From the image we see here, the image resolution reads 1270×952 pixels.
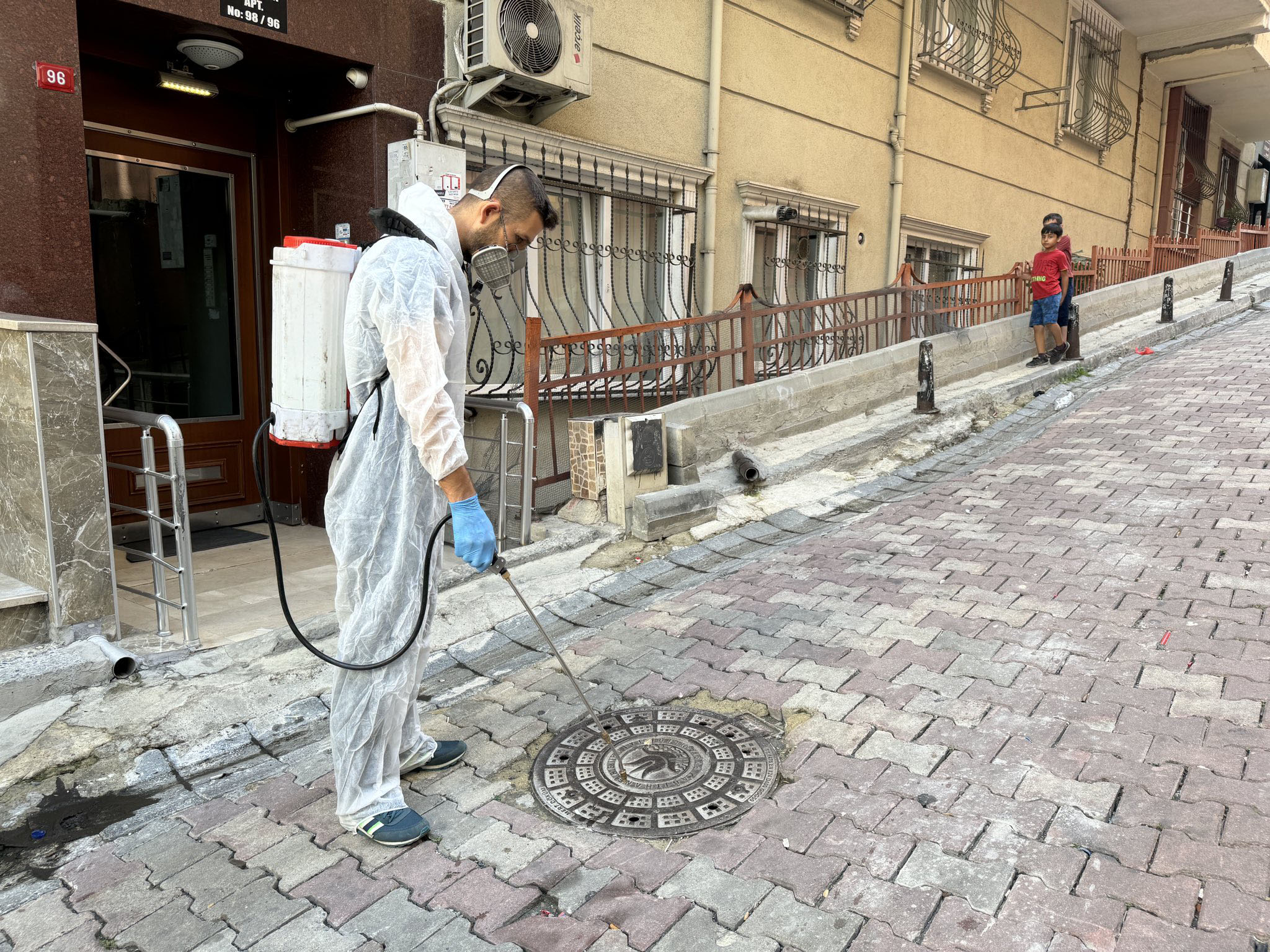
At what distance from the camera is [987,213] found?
40.7 feet

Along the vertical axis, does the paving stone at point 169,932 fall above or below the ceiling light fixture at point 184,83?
below

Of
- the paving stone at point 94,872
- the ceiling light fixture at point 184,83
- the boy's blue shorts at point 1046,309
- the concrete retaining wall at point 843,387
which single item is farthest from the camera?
the boy's blue shorts at point 1046,309

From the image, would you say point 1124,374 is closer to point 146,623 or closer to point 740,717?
point 740,717

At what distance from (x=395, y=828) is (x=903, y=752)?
173 centimetres

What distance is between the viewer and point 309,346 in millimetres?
2781

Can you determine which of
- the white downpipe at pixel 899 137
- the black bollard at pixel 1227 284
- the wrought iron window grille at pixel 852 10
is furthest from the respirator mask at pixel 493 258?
the black bollard at pixel 1227 284

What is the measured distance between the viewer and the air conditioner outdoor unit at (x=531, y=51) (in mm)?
5613

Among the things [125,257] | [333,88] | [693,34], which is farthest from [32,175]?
[693,34]

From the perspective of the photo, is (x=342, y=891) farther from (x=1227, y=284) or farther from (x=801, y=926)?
(x=1227, y=284)

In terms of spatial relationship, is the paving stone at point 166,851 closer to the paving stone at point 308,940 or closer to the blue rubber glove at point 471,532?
the paving stone at point 308,940

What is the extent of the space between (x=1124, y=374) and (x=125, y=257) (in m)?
10.3

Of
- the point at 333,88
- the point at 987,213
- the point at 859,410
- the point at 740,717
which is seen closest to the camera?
the point at 740,717

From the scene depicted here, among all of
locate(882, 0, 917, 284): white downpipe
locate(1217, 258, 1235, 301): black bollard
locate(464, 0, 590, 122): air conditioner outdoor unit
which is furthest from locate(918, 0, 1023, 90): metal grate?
locate(464, 0, 590, 122): air conditioner outdoor unit

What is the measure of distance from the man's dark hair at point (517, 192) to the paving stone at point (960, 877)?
233 centimetres
